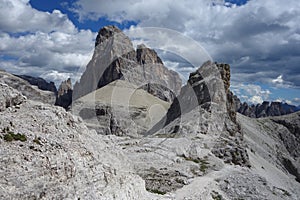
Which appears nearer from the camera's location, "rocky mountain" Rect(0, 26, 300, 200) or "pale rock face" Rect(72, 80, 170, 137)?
"rocky mountain" Rect(0, 26, 300, 200)

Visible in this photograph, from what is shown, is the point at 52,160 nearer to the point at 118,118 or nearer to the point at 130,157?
the point at 130,157

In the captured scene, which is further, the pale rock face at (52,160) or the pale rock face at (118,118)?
the pale rock face at (118,118)

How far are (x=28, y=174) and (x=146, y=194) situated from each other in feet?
48.7

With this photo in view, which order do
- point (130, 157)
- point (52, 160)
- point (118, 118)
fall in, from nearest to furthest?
point (52, 160), point (130, 157), point (118, 118)

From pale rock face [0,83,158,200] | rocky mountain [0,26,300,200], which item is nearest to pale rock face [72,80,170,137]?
rocky mountain [0,26,300,200]

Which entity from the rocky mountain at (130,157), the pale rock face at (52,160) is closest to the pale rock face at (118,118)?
the rocky mountain at (130,157)

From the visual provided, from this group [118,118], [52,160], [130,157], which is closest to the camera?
[52,160]

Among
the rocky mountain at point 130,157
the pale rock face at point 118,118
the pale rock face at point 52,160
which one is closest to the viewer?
the pale rock face at point 52,160

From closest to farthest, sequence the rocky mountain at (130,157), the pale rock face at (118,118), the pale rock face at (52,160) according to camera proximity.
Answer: the pale rock face at (52,160), the rocky mountain at (130,157), the pale rock face at (118,118)

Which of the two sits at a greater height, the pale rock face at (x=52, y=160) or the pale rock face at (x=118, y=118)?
the pale rock face at (x=52, y=160)

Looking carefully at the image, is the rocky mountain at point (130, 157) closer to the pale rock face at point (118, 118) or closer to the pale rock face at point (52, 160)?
the pale rock face at point (52, 160)

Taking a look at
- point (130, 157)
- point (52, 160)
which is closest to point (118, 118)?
point (130, 157)

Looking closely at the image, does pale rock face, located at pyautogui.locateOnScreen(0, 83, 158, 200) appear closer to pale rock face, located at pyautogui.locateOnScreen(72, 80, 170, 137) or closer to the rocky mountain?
the rocky mountain

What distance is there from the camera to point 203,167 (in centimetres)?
5362
